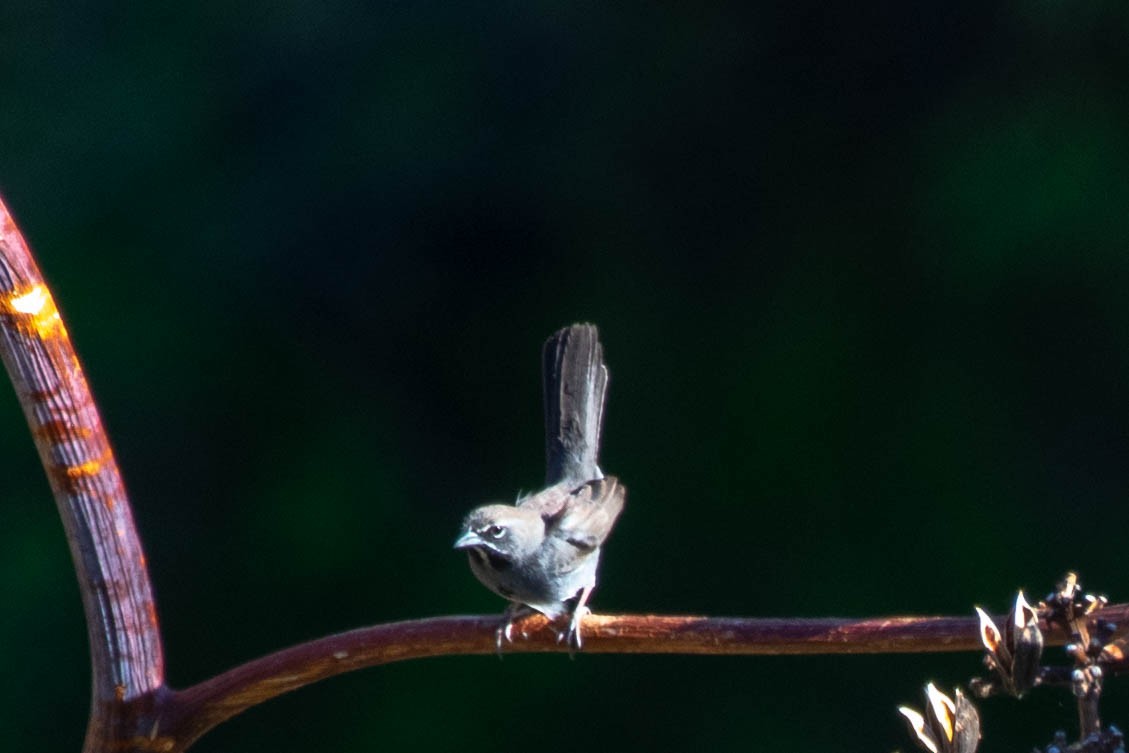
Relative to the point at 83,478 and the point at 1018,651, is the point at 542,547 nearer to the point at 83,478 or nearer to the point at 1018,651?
the point at 83,478

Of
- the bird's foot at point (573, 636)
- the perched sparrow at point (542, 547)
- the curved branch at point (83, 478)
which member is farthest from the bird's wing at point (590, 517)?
the curved branch at point (83, 478)

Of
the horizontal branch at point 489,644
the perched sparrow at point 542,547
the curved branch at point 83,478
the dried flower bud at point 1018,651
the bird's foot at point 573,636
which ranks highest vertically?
the curved branch at point 83,478

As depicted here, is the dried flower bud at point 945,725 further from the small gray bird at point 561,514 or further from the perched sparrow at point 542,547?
the perched sparrow at point 542,547

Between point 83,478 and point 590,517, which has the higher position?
point 83,478

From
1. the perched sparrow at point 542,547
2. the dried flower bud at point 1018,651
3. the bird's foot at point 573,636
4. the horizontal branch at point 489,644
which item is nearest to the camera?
the dried flower bud at point 1018,651

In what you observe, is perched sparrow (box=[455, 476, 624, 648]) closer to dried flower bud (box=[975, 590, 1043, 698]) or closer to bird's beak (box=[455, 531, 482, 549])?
bird's beak (box=[455, 531, 482, 549])

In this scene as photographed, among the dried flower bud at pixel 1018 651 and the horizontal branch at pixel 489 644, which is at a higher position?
the dried flower bud at pixel 1018 651

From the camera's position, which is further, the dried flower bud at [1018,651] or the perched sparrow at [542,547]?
the perched sparrow at [542,547]

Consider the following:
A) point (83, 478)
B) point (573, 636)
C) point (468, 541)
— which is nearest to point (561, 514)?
point (468, 541)
